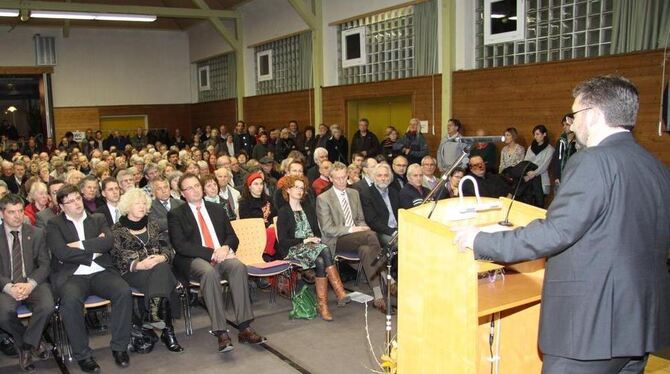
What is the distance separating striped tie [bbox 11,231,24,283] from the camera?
12.8 feet

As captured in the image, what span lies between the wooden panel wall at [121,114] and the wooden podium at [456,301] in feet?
53.3

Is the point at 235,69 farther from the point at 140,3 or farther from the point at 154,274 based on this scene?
the point at 154,274

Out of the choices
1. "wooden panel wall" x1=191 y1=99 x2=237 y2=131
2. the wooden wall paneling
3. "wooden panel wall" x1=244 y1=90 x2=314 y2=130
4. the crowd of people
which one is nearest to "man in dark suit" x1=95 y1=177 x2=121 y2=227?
the crowd of people

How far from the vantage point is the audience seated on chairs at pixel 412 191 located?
553 cm

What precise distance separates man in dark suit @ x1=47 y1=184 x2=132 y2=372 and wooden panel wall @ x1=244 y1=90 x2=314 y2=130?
8499mm

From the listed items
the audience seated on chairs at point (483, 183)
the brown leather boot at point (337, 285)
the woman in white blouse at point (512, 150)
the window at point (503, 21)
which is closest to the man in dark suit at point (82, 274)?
the brown leather boot at point (337, 285)

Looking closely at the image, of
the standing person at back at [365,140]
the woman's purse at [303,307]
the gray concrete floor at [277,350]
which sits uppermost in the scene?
the standing person at back at [365,140]

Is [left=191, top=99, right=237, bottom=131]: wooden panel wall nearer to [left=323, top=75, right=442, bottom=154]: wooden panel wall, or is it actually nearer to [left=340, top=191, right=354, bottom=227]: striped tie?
[left=323, top=75, right=442, bottom=154]: wooden panel wall

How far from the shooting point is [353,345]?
4.04 metres

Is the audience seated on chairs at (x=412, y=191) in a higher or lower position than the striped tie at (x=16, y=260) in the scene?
higher

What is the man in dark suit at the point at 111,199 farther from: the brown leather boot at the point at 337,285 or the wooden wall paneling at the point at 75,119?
the wooden wall paneling at the point at 75,119

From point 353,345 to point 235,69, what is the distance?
12.5 meters

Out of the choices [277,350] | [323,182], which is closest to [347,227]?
[323,182]

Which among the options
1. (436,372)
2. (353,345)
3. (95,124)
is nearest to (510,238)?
(436,372)
